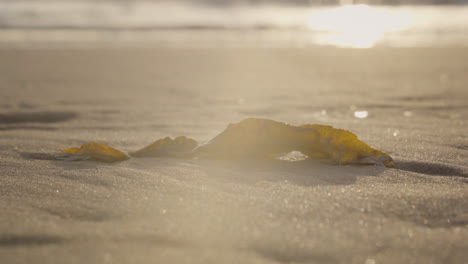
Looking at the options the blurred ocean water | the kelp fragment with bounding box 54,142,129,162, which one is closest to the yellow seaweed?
the kelp fragment with bounding box 54,142,129,162

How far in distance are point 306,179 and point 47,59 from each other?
749cm

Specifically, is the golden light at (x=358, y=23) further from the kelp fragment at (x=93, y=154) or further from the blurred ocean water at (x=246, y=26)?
the kelp fragment at (x=93, y=154)

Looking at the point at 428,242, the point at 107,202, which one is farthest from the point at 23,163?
the point at 428,242

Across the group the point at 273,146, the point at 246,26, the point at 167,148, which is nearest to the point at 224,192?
the point at 273,146

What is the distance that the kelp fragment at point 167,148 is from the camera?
2.32 meters

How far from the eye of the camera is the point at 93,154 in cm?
221

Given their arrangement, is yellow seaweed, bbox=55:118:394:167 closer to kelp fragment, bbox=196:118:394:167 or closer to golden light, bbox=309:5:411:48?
kelp fragment, bbox=196:118:394:167

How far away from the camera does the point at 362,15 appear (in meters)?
19.0

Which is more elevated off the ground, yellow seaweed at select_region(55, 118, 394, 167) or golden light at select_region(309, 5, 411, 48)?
golden light at select_region(309, 5, 411, 48)

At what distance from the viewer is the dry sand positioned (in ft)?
4.15

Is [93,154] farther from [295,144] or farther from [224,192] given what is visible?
[295,144]

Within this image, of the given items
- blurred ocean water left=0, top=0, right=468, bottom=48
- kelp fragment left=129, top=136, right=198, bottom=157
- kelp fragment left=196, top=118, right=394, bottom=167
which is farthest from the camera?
blurred ocean water left=0, top=0, right=468, bottom=48

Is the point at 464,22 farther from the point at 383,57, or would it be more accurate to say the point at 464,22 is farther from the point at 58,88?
the point at 58,88

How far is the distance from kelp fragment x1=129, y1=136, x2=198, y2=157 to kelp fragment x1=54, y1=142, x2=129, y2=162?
0.34 ft
